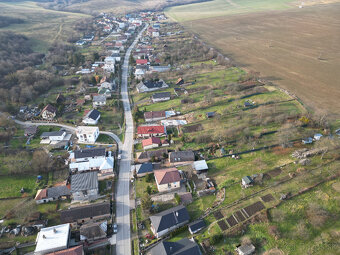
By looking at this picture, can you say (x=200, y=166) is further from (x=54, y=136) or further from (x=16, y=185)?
(x=54, y=136)

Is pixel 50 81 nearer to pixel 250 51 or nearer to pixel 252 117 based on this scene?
pixel 252 117

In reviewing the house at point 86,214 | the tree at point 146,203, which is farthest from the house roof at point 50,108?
the tree at point 146,203

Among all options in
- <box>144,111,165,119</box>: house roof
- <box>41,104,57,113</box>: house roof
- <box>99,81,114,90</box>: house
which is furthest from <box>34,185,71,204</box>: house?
<box>99,81,114,90</box>: house

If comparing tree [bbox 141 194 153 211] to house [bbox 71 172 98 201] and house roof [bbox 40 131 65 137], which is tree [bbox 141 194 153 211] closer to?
house [bbox 71 172 98 201]

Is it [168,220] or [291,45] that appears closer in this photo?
[168,220]

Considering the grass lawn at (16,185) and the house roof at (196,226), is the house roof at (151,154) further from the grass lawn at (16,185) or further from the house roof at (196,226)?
the grass lawn at (16,185)

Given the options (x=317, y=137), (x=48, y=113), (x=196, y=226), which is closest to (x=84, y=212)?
(x=196, y=226)
